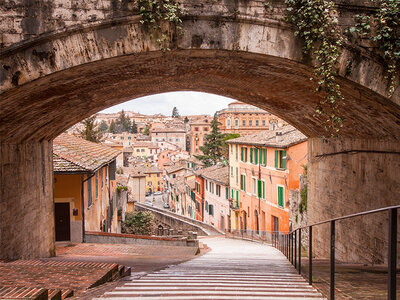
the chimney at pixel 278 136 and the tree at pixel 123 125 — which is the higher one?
the tree at pixel 123 125

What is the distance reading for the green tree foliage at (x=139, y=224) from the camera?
23.0 meters

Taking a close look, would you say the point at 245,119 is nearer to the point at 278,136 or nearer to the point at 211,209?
the point at 211,209

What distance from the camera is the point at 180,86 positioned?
8641mm

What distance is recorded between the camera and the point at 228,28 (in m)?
4.90

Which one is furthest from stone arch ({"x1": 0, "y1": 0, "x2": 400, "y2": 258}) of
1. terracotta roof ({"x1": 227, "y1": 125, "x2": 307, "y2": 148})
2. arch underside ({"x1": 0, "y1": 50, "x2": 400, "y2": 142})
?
terracotta roof ({"x1": 227, "y1": 125, "x2": 307, "y2": 148})

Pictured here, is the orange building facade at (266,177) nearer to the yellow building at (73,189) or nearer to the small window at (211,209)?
the small window at (211,209)

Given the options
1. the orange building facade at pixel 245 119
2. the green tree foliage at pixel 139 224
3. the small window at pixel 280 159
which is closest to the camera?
the small window at pixel 280 159

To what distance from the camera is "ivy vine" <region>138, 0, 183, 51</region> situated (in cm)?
459

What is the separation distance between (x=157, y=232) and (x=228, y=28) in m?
21.2

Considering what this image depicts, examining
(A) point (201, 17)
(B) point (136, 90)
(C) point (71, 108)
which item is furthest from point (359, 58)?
(C) point (71, 108)

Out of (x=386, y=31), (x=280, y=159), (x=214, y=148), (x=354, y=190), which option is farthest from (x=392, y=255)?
(x=214, y=148)

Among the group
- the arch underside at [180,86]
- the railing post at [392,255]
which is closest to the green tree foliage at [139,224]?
the arch underside at [180,86]

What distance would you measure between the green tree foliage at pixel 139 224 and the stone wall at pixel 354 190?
14.0 m

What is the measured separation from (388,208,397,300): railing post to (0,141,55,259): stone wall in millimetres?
6980
